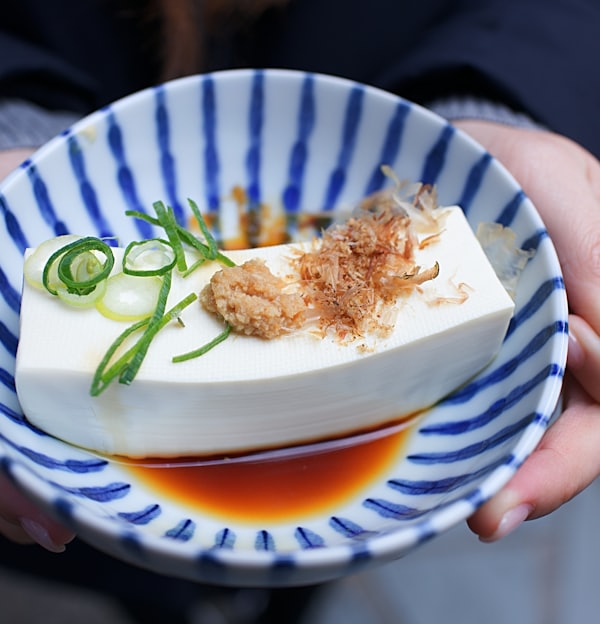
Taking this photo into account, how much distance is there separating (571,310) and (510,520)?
564mm

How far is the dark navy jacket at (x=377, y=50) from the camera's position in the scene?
189 centimetres

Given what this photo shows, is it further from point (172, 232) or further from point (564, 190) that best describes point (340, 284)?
point (564, 190)

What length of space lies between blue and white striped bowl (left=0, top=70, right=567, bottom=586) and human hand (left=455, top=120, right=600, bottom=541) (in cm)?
9

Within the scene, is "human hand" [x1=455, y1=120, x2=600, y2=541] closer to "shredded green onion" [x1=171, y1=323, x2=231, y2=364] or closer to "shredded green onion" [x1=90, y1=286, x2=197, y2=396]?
"shredded green onion" [x1=171, y1=323, x2=231, y2=364]

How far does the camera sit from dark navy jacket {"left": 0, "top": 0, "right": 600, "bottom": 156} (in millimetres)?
1886

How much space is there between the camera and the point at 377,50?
214cm

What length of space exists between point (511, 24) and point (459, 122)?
0.41 metres

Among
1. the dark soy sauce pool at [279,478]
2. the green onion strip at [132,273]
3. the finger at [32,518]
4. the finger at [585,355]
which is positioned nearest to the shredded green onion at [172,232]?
the green onion strip at [132,273]

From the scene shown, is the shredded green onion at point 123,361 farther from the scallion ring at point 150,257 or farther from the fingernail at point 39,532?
the fingernail at point 39,532

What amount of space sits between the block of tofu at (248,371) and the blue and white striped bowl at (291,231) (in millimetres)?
92

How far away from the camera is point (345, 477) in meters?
1.45

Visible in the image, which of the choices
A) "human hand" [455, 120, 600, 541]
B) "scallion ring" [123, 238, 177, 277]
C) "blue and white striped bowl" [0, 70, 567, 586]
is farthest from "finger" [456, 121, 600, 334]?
"scallion ring" [123, 238, 177, 277]

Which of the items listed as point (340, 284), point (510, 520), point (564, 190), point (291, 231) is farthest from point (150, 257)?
point (564, 190)

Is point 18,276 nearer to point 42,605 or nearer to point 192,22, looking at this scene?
point 192,22
